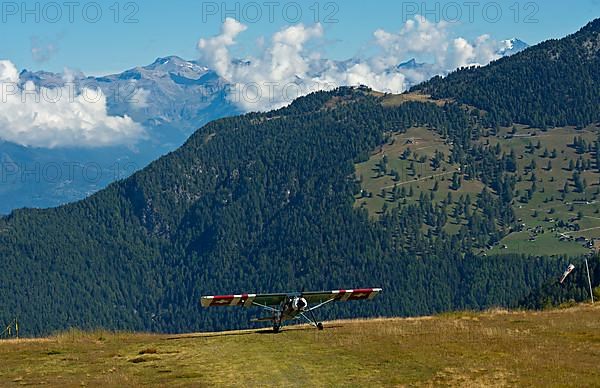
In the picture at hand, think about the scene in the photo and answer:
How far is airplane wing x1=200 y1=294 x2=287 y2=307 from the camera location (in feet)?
195

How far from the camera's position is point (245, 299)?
60.7 metres

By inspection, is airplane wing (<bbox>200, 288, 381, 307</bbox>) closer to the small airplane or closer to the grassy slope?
the small airplane

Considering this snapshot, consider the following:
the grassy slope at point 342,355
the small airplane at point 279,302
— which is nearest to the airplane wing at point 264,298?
the small airplane at point 279,302

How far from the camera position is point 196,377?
40812 millimetres

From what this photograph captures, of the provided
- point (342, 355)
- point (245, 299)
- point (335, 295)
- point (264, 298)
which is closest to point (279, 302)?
point (264, 298)

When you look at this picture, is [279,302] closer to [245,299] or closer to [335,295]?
[245,299]

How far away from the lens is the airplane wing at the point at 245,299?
195 ft

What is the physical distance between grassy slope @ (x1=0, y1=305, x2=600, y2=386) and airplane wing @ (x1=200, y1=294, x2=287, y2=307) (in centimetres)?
250

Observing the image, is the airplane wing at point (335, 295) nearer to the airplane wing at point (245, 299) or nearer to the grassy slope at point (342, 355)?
the airplane wing at point (245, 299)

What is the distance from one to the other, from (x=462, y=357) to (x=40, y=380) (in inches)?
881

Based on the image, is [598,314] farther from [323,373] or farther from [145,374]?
[145,374]

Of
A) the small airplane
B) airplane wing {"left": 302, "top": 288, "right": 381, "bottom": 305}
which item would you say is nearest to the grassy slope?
the small airplane

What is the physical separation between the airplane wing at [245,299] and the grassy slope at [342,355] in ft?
8.19

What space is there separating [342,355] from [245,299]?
16.8 m
